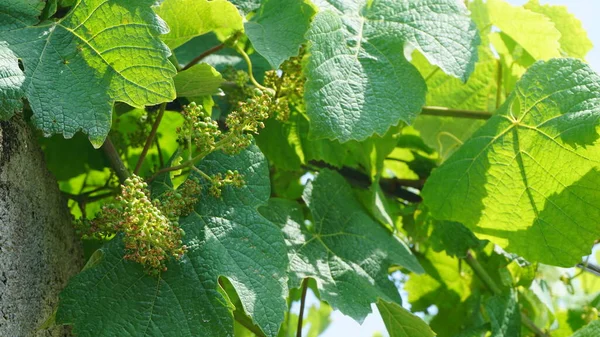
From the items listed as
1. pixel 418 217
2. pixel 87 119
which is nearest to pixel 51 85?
pixel 87 119

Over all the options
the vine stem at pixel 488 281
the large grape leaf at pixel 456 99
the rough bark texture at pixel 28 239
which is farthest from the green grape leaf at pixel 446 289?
the rough bark texture at pixel 28 239

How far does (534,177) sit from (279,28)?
722 mm

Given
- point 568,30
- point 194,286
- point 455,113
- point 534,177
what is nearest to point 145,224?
point 194,286

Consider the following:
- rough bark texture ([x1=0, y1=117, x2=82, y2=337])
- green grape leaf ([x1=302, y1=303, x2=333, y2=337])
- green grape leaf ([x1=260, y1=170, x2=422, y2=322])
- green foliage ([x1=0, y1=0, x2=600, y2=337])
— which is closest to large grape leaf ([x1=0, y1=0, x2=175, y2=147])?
green foliage ([x1=0, y1=0, x2=600, y2=337])

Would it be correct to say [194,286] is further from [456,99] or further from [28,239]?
[456,99]

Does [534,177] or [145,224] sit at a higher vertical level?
[145,224]

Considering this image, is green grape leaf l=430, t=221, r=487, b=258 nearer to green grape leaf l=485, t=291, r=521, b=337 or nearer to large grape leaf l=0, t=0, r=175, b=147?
green grape leaf l=485, t=291, r=521, b=337

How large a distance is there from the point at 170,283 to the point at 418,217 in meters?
1.06

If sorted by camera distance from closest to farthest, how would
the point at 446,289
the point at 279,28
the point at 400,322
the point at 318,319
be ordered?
1. the point at 279,28
2. the point at 400,322
3. the point at 446,289
4. the point at 318,319

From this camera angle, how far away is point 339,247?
188 cm

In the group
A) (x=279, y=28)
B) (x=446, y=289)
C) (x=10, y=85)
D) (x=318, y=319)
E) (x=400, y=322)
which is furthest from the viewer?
(x=318, y=319)

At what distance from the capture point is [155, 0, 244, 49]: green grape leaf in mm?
1523

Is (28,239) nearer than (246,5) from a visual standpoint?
Yes

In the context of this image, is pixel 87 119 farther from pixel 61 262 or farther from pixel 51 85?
pixel 61 262
